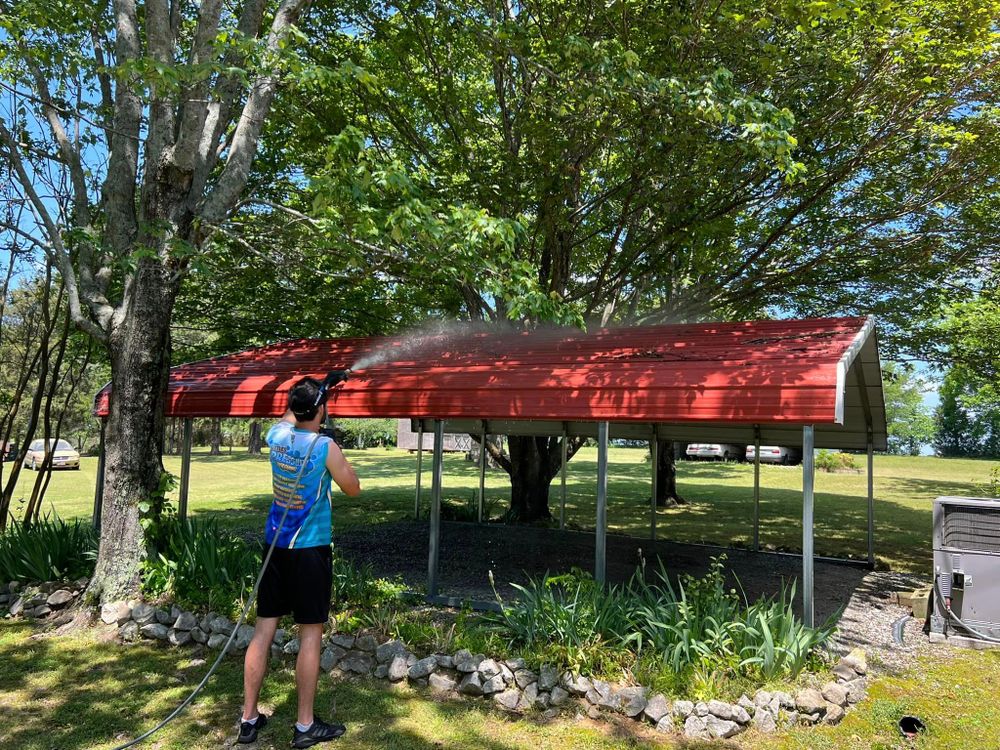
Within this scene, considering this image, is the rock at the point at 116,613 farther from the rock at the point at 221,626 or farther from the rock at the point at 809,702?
the rock at the point at 809,702

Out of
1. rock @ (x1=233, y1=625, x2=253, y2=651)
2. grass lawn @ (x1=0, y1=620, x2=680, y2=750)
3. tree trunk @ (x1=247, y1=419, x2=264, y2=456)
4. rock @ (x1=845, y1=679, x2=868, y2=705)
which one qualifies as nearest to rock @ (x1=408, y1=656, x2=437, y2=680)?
grass lawn @ (x1=0, y1=620, x2=680, y2=750)

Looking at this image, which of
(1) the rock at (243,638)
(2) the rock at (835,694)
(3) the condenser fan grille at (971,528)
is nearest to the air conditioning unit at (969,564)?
(3) the condenser fan grille at (971,528)

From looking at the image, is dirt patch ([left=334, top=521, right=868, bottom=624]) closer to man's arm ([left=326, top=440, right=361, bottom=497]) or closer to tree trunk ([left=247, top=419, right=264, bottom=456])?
man's arm ([left=326, top=440, right=361, bottom=497])

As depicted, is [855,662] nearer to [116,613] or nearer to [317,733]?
[317,733]

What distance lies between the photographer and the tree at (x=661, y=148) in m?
7.09

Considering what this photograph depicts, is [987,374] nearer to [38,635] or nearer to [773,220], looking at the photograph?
[773,220]

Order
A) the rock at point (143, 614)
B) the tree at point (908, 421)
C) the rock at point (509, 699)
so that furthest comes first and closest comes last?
1. the tree at point (908, 421)
2. the rock at point (143, 614)
3. the rock at point (509, 699)

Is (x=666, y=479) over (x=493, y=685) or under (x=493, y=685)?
over

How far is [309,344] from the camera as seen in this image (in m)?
11.4

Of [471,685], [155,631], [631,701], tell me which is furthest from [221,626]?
[631,701]

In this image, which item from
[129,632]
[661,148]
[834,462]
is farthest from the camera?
[834,462]

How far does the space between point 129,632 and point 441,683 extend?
10.5ft

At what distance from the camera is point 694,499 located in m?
22.3

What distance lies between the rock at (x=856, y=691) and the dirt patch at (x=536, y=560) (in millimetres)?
2253
